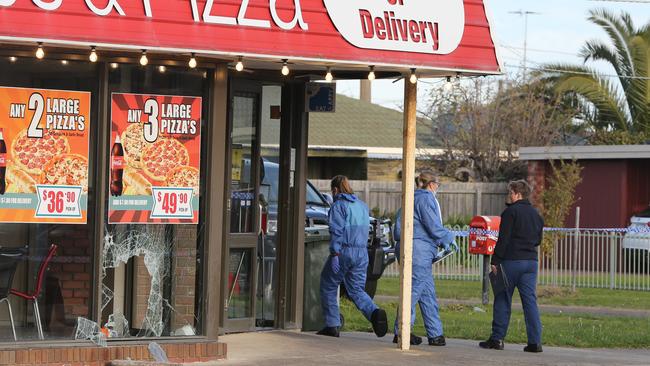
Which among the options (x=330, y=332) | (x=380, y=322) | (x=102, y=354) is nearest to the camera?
(x=102, y=354)

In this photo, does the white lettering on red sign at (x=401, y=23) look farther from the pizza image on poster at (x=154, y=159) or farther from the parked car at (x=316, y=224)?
the parked car at (x=316, y=224)

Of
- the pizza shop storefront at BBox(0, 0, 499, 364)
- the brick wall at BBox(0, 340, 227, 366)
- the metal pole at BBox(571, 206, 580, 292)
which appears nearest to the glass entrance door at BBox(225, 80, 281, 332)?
the pizza shop storefront at BBox(0, 0, 499, 364)

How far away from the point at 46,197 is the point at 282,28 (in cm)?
243

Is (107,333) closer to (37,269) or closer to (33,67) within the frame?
(37,269)

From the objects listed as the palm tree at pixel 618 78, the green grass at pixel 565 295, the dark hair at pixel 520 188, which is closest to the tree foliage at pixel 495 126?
the palm tree at pixel 618 78

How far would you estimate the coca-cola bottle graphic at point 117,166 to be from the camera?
10.9 m

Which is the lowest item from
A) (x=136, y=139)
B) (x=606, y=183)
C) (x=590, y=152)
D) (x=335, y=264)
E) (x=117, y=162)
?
(x=335, y=264)

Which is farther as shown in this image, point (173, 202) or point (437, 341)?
point (437, 341)

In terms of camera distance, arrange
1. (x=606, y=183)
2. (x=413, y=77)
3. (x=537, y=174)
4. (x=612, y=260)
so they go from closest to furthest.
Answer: (x=413, y=77), (x=612, y=260), (x=606, y=183), (x=537, y=174)

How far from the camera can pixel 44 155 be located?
1062 cm

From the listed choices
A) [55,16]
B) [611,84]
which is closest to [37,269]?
[55,16]

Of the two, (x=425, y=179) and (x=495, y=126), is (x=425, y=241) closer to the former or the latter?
(x=425, y=179)

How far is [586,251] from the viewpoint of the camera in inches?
1030

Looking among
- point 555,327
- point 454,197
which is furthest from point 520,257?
point 454,197
